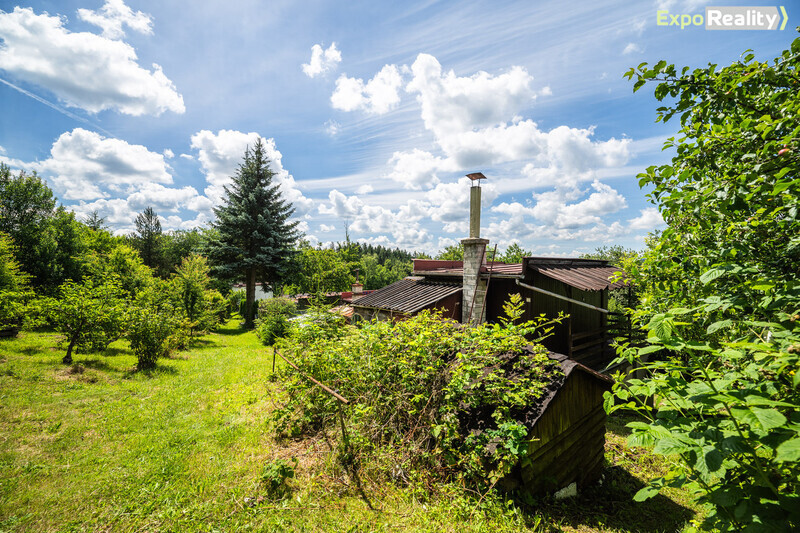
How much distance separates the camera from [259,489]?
4.21 m

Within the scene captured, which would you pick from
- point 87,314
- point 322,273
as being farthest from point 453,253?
point 87,314

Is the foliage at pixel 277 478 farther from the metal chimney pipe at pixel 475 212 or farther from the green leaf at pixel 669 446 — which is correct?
the metal chimney pipe at pixel 475 212

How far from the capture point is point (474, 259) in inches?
351

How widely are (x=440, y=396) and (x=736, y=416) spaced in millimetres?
3897

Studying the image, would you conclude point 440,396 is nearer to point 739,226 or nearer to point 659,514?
point 739,226

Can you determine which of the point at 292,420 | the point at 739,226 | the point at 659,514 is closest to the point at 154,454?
the point at 292,420

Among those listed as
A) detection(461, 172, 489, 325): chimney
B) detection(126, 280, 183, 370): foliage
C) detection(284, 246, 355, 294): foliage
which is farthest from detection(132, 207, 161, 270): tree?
detection(461, 172, 489, 325): chimney

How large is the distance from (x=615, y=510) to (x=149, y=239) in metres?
50.8

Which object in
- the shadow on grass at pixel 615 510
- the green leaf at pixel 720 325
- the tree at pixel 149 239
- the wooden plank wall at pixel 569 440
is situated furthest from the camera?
the tree at pixel 149 239

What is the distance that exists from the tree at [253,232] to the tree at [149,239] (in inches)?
929

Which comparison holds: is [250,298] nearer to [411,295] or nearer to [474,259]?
[411,295]

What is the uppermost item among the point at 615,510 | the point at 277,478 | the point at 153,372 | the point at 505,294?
the point at 505,294

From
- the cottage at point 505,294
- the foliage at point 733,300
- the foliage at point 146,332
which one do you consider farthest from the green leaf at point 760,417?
the foliage at point 146,332

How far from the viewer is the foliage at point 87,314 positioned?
361 inches
